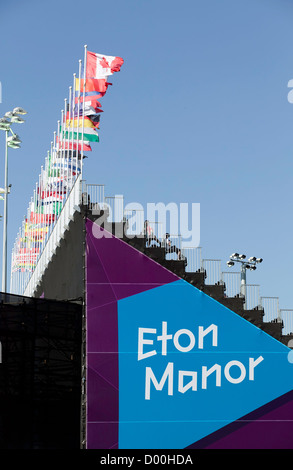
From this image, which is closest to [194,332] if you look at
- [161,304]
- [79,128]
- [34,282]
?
[161,304]

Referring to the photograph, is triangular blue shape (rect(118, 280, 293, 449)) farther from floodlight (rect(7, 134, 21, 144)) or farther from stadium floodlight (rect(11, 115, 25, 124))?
floodlight (rect(7, 134, 21, 144))

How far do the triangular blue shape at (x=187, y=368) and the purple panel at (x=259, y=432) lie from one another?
26 centimetres

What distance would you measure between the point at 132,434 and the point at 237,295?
22.4 feet

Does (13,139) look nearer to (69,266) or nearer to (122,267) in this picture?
(69,266)

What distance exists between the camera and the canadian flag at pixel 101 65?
44906mm

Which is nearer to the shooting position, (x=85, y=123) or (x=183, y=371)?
(x=183, y=371)

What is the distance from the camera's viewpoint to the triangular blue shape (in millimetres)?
38219

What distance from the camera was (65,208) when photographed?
44312mm

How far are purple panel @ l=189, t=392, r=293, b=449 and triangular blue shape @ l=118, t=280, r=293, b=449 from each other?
0.26 metres

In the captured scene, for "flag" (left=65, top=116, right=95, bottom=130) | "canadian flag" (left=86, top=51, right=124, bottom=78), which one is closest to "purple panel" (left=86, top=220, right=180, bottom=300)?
"flag" (left=65, top=116, right=95, bottom=130)

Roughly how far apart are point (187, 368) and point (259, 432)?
12.3ft

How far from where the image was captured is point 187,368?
38.4 metres

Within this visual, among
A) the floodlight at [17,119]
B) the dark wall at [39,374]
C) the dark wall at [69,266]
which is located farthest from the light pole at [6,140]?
the dark wall at [39,374]

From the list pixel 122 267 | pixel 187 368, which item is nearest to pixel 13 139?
pixel 122 267
